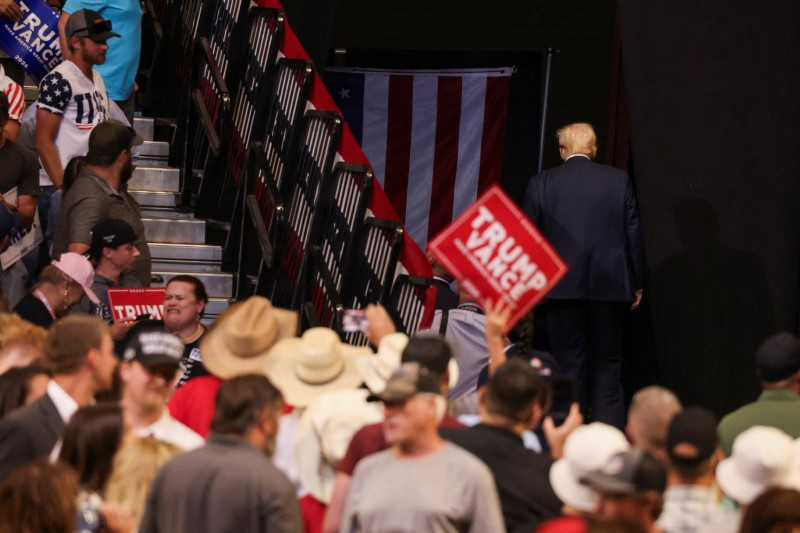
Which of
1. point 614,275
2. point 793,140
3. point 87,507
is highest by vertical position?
point 793,140

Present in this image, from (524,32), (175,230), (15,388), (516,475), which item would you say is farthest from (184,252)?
(516,475)

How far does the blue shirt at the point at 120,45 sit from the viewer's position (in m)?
11.8

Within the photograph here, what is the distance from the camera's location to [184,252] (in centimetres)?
1194

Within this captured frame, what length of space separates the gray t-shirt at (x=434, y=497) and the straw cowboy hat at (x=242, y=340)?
1485mm

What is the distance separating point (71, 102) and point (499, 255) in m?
3.84

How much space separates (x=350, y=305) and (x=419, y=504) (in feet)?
16.4

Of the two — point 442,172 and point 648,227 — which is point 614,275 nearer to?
point 648,227

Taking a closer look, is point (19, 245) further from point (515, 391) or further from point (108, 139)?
point (515, 391)

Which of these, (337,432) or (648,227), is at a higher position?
(648,227)

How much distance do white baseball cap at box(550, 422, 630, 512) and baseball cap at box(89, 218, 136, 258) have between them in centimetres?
433

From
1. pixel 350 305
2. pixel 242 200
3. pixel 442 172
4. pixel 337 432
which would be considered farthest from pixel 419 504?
pixel 442 172

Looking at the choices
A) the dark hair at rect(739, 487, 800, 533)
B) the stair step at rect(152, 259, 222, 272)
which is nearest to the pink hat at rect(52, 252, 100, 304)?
the stair step at rect(152, 259, 222, 272)

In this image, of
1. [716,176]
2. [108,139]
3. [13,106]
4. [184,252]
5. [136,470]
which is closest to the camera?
[136,470]

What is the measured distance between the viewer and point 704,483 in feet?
18.6
